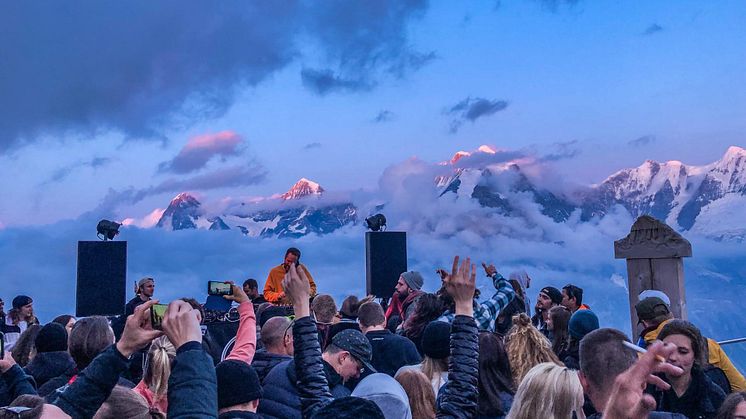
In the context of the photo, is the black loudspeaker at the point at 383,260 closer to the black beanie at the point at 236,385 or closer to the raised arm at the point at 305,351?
the raised arm at the point at 305,351

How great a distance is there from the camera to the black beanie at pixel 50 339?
4.59 m

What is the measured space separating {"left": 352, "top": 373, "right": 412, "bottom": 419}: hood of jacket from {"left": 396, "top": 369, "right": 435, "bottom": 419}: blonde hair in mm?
232

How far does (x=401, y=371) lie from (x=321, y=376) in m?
0.81

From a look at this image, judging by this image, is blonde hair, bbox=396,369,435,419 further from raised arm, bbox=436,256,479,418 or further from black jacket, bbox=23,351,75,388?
black jacket, bbox=23,351,75,388

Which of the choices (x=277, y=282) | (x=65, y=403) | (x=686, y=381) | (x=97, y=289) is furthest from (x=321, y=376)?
(x=97, y=289)

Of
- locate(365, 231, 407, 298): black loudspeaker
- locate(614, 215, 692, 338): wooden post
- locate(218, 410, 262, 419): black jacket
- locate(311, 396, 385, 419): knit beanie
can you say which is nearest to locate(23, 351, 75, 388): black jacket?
locate(218, 410, 262, 419): black jacket

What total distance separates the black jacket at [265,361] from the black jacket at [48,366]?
4.76ft

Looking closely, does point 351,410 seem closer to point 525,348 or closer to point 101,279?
point 525,348

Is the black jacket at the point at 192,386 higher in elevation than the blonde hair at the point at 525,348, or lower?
higher

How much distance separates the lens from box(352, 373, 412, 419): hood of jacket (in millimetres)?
3113

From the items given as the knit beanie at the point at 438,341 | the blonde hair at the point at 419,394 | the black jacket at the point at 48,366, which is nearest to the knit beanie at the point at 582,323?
the knit beanie at the point at 438,341

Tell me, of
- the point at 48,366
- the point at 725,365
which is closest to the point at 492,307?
the point at 725,365

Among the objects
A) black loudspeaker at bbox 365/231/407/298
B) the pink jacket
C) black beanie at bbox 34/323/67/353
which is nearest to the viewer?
the pink jacket

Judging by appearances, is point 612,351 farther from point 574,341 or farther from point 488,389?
point 574,341
